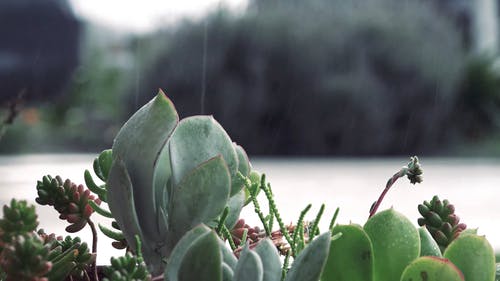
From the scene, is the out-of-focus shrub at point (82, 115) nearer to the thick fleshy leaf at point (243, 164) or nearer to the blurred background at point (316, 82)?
the blurred background at point (316, 82)

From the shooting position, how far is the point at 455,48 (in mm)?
13633

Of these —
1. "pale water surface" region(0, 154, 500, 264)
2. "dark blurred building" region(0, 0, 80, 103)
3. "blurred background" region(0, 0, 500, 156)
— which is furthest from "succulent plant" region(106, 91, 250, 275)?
"blurred background" region(0, 0, 500, 156)

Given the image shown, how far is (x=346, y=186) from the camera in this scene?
25.6ft

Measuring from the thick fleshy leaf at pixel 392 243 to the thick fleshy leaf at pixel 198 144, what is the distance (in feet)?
0.42

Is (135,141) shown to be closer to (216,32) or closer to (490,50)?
(216,32)

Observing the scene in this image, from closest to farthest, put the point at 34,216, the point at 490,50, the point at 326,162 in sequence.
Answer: the point at 34,216 < the point at 326,162 < the point at 490,50

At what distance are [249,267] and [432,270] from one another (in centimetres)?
16

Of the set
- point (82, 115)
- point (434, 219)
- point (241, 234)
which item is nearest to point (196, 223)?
point (241, 234)

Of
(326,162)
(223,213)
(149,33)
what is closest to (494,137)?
(326,162)

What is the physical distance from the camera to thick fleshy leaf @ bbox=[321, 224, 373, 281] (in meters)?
0.66

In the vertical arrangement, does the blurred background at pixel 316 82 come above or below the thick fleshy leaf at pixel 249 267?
below

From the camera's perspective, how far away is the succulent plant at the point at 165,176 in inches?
24.6

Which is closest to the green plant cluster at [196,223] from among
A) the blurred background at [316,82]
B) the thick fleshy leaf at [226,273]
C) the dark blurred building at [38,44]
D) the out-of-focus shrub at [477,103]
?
the thick fleshy leaf at [226,273]

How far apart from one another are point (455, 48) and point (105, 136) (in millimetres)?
5964
